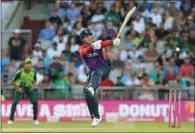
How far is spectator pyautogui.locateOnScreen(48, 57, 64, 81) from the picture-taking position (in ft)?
79.9

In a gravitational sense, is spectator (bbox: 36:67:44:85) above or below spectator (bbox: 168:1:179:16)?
below

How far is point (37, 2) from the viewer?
2816 centimetres

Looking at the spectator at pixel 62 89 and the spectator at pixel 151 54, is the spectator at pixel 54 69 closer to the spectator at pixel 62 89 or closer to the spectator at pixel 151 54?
the spectator at pixel 62 89

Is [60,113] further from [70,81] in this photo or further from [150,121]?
[150,121]

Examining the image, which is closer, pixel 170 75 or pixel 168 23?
pixel 170 75

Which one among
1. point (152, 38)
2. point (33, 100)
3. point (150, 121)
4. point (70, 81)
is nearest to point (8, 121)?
point (33, 100)

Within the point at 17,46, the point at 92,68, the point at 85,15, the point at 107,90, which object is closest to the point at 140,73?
the point at 107,90

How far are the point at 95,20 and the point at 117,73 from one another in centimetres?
277

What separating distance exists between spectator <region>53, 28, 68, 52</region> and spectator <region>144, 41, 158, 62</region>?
2.80 metres

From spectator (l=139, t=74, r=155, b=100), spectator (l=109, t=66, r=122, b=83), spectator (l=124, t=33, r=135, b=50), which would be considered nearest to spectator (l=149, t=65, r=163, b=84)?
spectator (l=139, t=74, r=155, b=100)

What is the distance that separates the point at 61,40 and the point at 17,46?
1513 mm

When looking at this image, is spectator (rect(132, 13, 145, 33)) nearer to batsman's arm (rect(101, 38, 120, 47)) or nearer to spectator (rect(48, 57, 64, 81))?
spectator (rect(48, 57, 64, 81))

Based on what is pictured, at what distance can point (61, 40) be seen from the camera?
25.7 metres

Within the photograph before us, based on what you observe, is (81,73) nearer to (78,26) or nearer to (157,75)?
(78,26)
